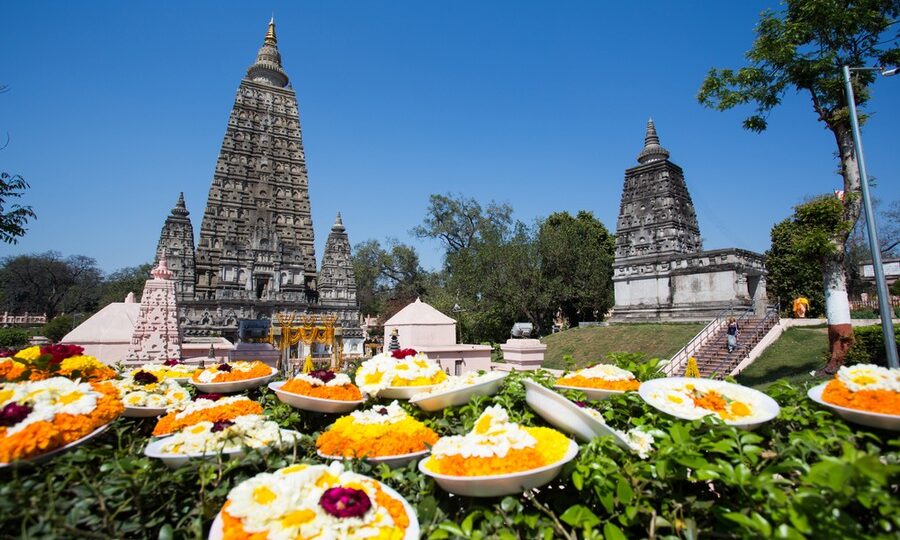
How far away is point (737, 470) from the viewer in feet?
6.45

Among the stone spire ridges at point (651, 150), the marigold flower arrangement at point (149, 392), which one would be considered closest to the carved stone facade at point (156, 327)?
the marigold flower arrangement at point (149, 392)

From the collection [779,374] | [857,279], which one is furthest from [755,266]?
[857,279]

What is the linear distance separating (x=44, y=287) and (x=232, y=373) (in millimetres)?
70103

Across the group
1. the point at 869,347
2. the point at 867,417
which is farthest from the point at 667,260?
the point at 867,417

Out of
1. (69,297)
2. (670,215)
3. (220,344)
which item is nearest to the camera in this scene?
(220,344)

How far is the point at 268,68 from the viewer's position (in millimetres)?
35375

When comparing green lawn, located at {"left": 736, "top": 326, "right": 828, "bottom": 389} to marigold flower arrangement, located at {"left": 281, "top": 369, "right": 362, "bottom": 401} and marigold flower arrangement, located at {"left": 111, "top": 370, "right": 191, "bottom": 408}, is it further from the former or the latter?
marigold flower arrangement, located at {"left": 111, "top": 370, "right": 191, "bottom": 408}

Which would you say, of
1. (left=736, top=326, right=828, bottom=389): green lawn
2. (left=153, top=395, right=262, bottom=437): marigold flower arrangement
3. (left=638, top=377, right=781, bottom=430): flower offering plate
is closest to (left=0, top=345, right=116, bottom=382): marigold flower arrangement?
(left=153, top=395, right=262, bottom=437): marigold flower arrangement

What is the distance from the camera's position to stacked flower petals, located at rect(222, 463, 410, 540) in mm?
1820

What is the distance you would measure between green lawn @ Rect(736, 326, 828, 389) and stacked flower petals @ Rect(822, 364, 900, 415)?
1139 cm

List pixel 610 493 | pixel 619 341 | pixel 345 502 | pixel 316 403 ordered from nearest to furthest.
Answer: pixel 345 502 < pixel 610 493 < pixel 316 403 < pixel 619 341

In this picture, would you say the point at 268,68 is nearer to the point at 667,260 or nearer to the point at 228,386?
the point at 667,260

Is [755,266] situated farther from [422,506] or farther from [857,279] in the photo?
[422,506]

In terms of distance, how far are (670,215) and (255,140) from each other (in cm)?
2872
